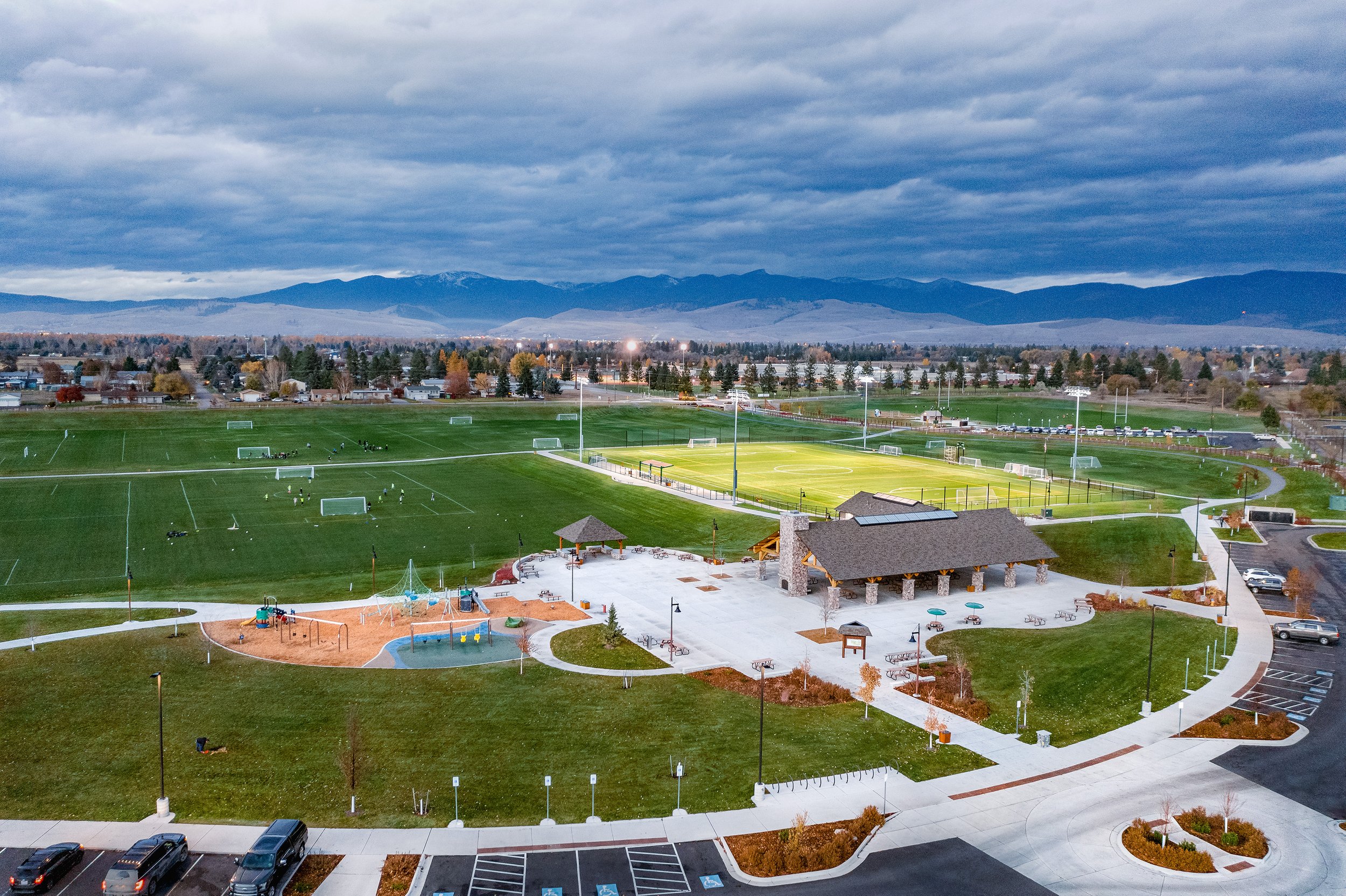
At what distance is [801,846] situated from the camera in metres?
26.2

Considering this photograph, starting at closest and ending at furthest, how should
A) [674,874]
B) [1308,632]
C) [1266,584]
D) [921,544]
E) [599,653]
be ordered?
[674,874], [599,653], [1308,632], [921,544], [1266,584]

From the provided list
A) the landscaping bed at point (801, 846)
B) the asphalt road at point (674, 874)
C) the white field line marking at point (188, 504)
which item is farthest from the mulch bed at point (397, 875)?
the white field line marking at point (188, 504)

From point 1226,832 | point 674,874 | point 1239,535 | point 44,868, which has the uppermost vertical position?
point 44,868

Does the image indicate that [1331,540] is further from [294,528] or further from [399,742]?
[294,528]

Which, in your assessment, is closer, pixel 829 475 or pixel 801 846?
pixel 801 846

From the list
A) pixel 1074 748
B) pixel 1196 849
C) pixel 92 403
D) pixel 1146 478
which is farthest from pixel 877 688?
pixel 92 403

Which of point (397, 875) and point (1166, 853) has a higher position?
point (1166, 853)

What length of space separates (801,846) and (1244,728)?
20.5 meters

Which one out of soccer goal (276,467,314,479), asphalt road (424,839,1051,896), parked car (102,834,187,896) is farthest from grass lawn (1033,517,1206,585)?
soccer goal (276,467,314,479)

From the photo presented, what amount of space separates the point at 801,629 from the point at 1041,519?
37.2 metres

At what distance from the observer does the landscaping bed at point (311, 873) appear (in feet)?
79.4

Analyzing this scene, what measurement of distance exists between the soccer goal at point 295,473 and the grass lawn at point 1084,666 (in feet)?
258

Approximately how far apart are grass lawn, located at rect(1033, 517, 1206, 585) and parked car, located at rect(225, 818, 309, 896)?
172 feet

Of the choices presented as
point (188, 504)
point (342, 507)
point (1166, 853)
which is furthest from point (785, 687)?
point (188, 504)
